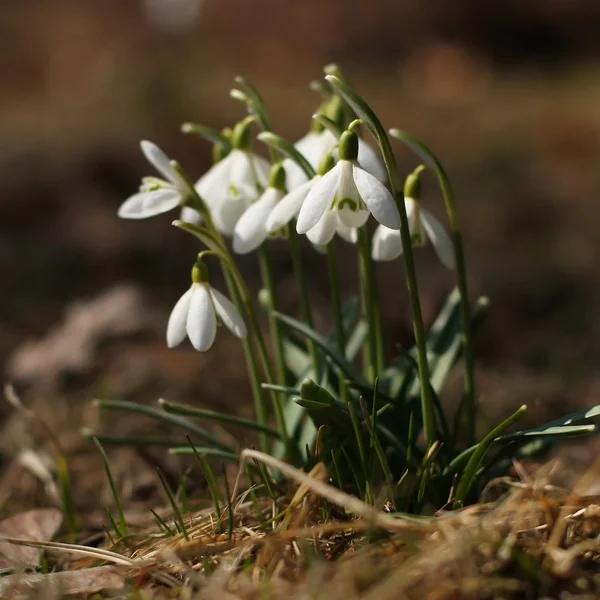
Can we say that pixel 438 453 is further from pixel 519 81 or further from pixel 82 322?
pixel 519 81

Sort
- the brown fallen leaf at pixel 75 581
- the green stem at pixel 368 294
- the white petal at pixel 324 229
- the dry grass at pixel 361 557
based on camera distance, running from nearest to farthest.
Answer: the dry grass at pixel 361 557, the brown fallen leaf at pixel 75 581, the white petal at pixel 324 229, the green stem at pixel 368 294

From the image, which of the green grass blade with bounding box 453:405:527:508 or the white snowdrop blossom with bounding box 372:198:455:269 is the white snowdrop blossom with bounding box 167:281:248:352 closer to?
the white snowdrop blossom with bounding box 372:198:455:269

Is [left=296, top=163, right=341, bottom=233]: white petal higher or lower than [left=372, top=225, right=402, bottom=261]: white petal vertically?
higher

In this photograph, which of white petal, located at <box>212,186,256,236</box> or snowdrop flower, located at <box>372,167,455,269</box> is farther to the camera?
white petal, located at <box>212,186,256,236</box>

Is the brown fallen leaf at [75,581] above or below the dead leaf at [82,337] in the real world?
above

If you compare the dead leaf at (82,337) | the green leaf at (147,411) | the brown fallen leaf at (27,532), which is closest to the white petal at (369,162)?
the green leaf at (147,411)

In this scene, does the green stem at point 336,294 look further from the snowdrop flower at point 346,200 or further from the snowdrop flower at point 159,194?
the snowdrop flower at point 159,194

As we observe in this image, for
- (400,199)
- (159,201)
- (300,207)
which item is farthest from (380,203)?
(159,201)

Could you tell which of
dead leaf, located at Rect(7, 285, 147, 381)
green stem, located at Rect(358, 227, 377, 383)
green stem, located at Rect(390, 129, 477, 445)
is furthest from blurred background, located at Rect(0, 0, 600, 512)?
green stem, located at Rect(358, 227, 377, 383)
